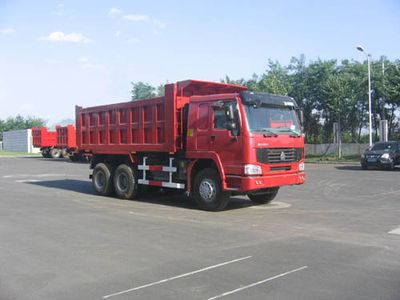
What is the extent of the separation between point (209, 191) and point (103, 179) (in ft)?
16.2

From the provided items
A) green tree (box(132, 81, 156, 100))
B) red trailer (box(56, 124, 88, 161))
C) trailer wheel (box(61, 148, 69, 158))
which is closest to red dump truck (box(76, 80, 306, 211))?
red trailer (box(56, 124, 88, 161))

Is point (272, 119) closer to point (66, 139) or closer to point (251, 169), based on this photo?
point (251, 169)

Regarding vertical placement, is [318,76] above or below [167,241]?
above

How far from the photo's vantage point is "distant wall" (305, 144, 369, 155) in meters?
41.3

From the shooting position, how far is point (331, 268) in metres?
6.37

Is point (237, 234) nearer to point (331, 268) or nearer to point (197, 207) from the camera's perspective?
point (331, 268)

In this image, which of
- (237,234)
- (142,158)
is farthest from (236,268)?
(142,158)

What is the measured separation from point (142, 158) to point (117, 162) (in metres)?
1.70

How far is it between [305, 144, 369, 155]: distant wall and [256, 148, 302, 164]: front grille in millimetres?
30636

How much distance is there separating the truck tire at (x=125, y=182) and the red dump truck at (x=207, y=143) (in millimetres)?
30

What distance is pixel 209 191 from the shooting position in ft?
38.3

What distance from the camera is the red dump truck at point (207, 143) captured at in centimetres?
1105

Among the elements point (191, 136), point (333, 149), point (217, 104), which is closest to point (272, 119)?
point (217, 104)

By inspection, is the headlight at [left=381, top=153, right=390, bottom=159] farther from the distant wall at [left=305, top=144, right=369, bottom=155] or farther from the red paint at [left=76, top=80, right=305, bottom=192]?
the distant wall at [left=305, top=144, right=369, bottom=155]
